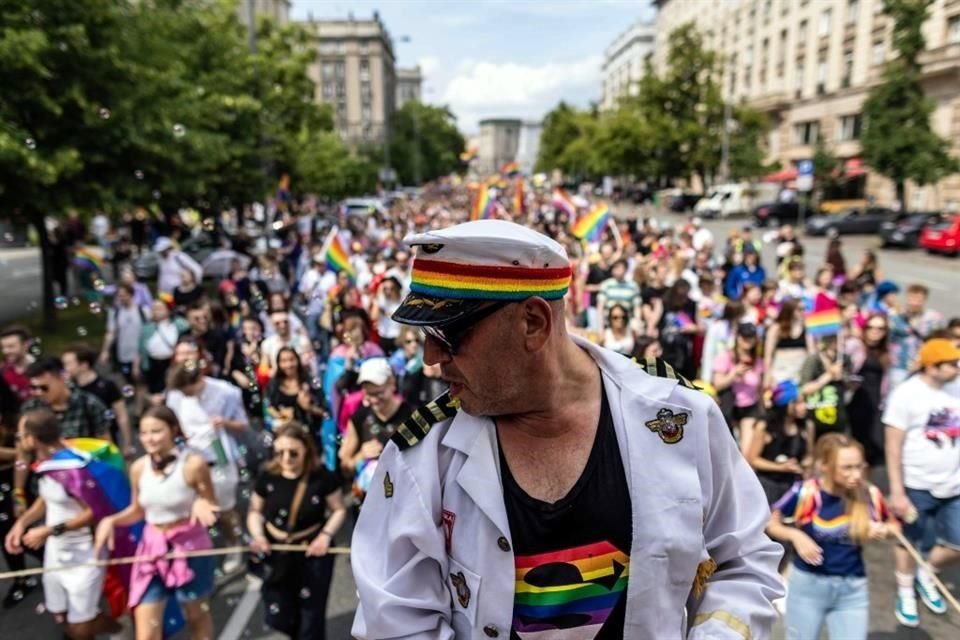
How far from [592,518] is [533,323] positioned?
0.44 meters

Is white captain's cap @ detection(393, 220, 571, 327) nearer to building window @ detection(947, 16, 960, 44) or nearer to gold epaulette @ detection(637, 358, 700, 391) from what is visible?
gold epaulette @ detection(637, 358, 700, 391)

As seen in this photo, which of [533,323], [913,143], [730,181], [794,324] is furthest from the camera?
[730,181]

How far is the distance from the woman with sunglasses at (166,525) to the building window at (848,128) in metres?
46.8

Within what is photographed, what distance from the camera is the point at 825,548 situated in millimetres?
3430

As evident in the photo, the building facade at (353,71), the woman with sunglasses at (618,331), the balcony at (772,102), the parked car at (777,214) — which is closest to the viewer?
the woman with sunglasses at (618,331)

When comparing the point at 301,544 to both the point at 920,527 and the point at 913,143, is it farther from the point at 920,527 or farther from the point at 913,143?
the point at 913,143

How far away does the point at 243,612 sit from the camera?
455cm

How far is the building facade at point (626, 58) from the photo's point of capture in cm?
9846

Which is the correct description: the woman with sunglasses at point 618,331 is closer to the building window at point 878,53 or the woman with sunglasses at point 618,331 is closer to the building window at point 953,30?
the building window at point 953,30

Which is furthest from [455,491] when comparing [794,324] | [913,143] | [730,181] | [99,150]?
[730,181]

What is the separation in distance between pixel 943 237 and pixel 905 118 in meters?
7.92

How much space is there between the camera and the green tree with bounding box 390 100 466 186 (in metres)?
68.1

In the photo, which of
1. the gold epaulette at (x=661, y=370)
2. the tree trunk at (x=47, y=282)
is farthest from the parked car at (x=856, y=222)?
the gold epaulette at (x=661, y=370)

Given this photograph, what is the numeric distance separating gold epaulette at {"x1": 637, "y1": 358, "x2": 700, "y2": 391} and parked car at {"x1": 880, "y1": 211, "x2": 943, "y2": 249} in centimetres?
2799
